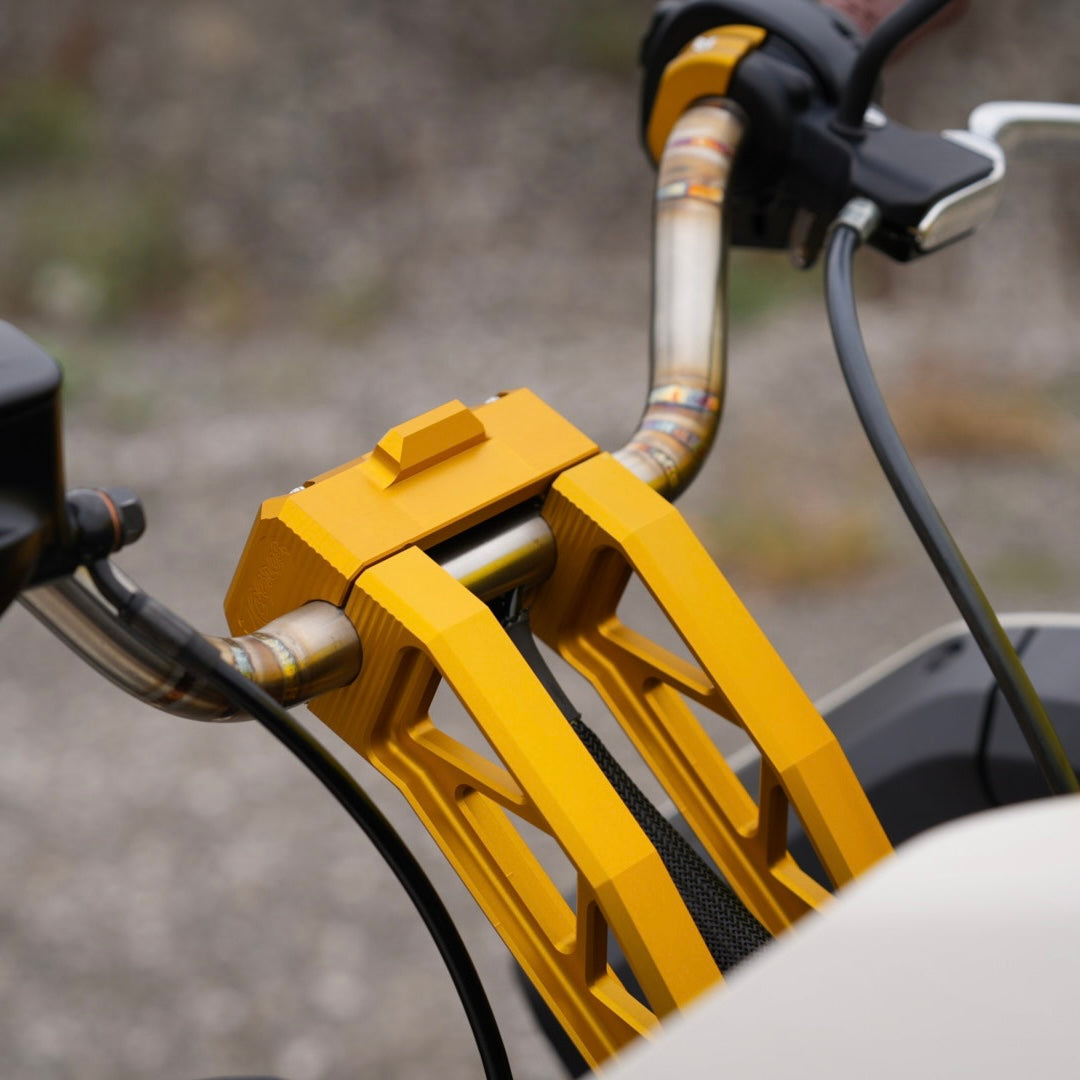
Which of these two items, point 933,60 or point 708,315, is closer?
point 708,315

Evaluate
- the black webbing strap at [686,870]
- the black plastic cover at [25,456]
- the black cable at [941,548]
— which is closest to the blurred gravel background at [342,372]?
the black webbing strap at [686,870]

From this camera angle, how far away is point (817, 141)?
0.87 m

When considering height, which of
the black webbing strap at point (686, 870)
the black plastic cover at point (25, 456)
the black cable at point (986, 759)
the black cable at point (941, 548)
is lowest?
the black cable at point (986, 759)

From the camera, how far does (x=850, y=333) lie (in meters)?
0.77

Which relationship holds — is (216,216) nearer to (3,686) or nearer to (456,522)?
(3,686)

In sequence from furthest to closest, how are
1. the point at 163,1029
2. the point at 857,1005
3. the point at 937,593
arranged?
the point at 937,593
the point at 163,1029
the point at 857,1005

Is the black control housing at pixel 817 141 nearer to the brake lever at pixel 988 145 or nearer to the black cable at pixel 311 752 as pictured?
the brake lever at pixel 988 145

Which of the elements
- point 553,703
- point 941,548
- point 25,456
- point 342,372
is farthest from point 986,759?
point 342,372

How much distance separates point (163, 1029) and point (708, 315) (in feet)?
5.32

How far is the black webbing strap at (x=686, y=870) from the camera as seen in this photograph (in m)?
0.70

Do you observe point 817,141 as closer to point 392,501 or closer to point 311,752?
point 392,501

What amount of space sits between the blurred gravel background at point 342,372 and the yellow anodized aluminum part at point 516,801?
1470 millimetres

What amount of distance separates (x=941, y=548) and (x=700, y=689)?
134 mm

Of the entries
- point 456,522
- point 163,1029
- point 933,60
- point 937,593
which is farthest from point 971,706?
point 933,60
